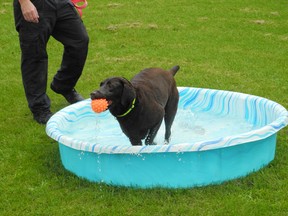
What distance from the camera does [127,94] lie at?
450cm

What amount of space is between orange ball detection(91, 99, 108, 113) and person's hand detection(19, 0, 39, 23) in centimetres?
196

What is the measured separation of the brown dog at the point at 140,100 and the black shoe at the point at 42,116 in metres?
1.82

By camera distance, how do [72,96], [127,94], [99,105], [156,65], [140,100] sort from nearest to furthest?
[99,105] → [127,94] → [140,100] → [72,96] → [156,65]

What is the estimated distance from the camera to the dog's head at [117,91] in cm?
446

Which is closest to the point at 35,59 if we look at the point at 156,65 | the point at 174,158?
the point at 174,158

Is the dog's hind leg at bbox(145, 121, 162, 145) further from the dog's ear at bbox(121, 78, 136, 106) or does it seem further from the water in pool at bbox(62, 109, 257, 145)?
the water in pool at bbox(62, 109, 257, 145)

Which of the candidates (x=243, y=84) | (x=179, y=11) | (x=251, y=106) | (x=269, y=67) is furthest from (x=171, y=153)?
(x=179, y=11)

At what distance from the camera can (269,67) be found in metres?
8.88

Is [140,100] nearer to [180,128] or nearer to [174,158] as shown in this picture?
[174,158]

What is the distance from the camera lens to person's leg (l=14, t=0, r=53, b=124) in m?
Answer: 6.20

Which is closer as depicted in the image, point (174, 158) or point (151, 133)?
point (174, 158)

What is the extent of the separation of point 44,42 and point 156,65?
328cm

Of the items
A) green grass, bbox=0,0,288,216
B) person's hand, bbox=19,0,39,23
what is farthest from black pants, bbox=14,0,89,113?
green grass, bbox=0,0,288,216

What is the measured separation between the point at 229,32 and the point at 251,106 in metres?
5.45
